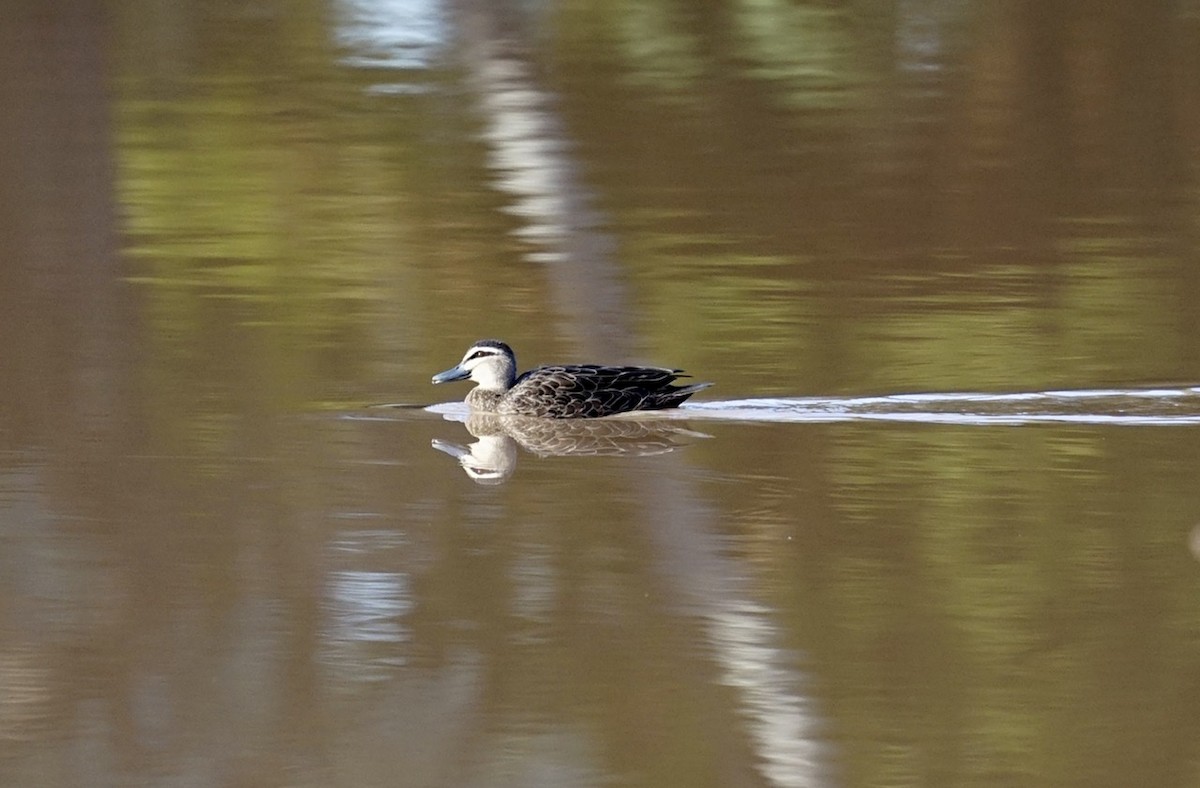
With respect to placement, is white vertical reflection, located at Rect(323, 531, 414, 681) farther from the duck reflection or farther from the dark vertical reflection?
the duck reflection

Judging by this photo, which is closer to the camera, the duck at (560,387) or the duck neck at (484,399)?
the duck at (560,387)

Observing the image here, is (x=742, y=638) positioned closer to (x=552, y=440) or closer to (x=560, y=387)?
(x=552, y=440)

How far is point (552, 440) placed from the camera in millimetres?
9266

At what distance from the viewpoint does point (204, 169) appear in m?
14.8

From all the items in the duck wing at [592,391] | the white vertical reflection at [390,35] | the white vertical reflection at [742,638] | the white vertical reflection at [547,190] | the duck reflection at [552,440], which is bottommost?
the white vertical reflection at [390,35]

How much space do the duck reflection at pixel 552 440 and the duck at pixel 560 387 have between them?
0.05m

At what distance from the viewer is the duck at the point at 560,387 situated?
9.34 metres

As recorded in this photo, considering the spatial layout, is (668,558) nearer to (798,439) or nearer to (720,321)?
(798,439)

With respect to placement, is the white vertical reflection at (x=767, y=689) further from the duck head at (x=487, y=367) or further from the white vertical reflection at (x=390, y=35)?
the white vertical reflection at (x=390, y=35)

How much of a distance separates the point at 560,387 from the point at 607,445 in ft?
1.34

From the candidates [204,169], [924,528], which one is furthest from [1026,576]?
[204,169]

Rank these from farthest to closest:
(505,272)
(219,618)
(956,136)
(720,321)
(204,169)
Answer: (956,136) → (204,169) → (505,272) → (720,321) → (219,618)

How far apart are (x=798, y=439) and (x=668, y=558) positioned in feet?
5.44

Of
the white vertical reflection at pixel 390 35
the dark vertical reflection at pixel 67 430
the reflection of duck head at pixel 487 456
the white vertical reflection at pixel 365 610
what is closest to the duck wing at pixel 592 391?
the reflection of duck head at pixel 487 456
